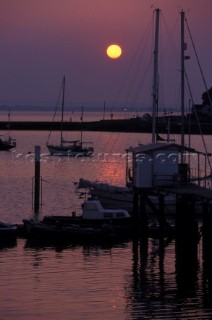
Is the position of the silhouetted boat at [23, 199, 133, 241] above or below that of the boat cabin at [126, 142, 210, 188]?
below

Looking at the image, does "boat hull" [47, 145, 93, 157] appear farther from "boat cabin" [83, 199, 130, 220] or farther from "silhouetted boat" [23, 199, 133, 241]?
"boat cabin" [83, 199, 130, 220]

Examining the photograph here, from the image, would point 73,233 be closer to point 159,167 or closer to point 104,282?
point 159,167

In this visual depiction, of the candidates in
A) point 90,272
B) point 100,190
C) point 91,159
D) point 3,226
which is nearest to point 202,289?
point 90,272

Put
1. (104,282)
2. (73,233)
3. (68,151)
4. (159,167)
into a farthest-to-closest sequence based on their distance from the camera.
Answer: (68,151), (73,233), (159,167), (104,282)

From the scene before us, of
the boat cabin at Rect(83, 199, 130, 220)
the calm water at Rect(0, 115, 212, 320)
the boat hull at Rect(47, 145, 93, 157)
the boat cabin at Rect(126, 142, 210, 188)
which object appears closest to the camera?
the calm water at Rect(0, 115, 212, 320)

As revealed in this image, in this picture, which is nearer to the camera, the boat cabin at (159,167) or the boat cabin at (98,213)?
the boat cabin at (159,167)

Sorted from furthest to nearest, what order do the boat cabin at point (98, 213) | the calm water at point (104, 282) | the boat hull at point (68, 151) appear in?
the boat hull at point (68, 151), the boat cabin at point (98, 213), the calm water at point (104, 282)

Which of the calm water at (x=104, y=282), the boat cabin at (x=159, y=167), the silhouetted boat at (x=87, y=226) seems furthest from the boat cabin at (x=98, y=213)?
the calm water at (x=104, y=282)

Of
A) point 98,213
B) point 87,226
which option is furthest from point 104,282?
point 98,213

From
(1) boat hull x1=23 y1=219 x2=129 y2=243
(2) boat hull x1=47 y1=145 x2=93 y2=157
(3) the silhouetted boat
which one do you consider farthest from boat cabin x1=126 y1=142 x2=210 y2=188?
(2) boat hull x1=47 y1=145 x2=93 y2=157

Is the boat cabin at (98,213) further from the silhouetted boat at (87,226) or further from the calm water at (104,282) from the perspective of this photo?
the calm water at (104,282)

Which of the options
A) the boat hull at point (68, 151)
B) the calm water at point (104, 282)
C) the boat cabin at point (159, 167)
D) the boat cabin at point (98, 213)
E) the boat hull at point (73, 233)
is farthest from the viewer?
the boat hull at point (68, 151)

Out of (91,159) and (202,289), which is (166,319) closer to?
(202,289)

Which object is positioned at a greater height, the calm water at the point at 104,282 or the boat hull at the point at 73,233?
the boat hull at the point at 73,233
